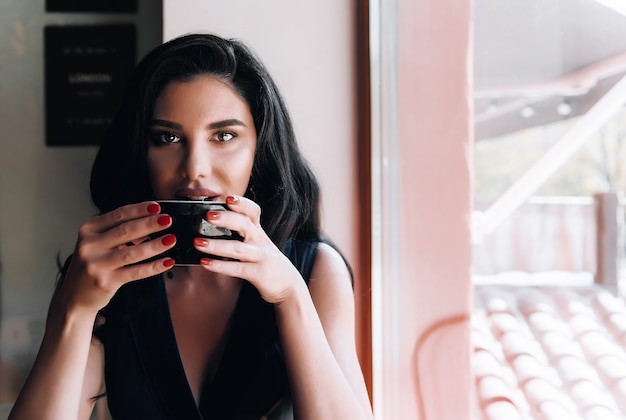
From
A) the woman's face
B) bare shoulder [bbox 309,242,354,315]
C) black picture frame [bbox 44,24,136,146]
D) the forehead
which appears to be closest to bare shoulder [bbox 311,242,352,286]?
bare shoulder [bbox 309,242,354,315]

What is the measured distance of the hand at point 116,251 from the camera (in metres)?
0.75

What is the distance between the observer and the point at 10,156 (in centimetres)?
162

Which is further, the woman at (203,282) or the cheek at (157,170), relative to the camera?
the cheek at (157,170)

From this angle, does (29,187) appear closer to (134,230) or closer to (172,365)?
(172,365)

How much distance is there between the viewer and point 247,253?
77 cm

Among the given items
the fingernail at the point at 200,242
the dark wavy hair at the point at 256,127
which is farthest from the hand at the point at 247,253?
the dark wavy hair at the point at 256,127

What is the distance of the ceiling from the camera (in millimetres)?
754

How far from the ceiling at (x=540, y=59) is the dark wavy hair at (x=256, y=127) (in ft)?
1.34

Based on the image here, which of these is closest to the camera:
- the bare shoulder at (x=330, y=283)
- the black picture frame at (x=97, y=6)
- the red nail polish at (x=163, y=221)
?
the red nail polish at (x=163, y=221)

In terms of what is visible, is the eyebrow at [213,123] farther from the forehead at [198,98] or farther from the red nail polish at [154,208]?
the red nail polish at [154,208]

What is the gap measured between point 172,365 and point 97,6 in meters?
1.10

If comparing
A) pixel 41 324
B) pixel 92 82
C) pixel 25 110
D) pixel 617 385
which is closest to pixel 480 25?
pixel 617 385

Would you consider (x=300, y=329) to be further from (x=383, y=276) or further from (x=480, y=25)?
(x=480, y=25)

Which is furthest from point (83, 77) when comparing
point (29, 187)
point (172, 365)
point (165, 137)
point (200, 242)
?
point (200, 242)
